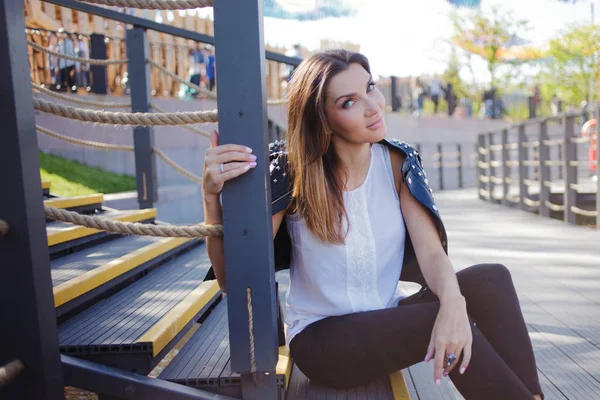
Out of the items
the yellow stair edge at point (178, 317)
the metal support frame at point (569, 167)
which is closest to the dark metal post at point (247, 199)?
the yellow stair edge at point (178, 317)

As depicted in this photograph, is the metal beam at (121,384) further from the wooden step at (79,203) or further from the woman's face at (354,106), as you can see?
the wooden step at (79,203)

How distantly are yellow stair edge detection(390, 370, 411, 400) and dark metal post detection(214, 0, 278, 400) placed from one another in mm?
342

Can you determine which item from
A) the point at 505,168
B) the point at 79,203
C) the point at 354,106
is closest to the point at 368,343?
the point at 354,106

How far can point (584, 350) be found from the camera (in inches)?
82.1

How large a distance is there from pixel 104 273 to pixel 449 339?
1.18m

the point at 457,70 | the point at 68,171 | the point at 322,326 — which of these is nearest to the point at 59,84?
the point at 68,171

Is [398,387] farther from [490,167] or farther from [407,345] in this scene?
[490,167]

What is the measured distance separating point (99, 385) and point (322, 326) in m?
0.57

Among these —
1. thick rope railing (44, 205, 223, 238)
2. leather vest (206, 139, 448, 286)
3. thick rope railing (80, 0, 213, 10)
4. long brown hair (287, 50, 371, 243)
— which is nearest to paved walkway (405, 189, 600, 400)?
leather vest (206, 139, 448, 286)

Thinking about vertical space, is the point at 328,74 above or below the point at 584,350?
above

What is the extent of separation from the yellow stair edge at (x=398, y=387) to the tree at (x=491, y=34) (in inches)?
805

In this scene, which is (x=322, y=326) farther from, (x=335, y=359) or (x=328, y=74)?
→ (x=328, y=74)

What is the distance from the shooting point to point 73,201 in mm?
2938

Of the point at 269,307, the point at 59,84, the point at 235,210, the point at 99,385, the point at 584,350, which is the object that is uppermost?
the point at 59,84
